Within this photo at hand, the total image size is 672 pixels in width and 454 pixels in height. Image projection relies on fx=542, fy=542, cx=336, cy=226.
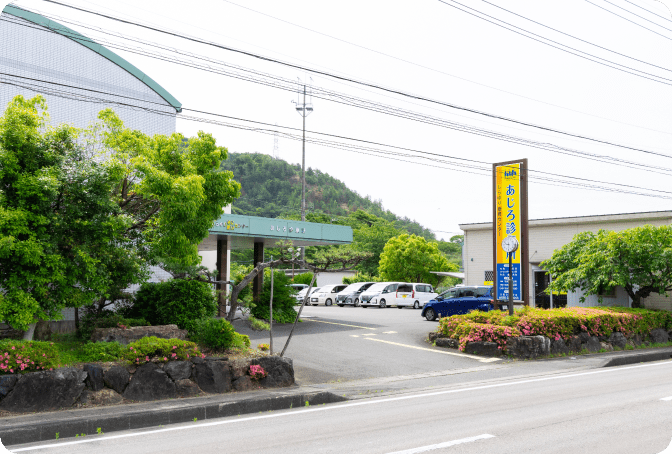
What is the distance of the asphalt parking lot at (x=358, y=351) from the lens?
12.7m

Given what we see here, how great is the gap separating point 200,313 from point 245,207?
7454 cm

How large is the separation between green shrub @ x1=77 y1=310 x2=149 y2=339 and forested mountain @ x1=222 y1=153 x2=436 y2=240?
216 feet

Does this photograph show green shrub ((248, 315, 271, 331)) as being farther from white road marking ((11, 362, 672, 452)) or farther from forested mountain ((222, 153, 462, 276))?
forested mountain ((222, 153, 462, 276))

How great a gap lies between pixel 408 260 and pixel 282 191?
52231mm

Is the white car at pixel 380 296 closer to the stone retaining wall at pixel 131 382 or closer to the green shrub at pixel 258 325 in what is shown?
the green shrub at pixel 258 325

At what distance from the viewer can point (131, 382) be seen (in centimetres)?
915

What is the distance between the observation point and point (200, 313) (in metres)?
14.2

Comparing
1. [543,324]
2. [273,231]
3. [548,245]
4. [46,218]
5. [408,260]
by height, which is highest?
[273,231]

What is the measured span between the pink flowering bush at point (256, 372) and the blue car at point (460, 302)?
13653 mm

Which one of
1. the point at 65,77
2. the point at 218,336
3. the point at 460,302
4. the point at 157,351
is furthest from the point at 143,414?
the point at 460,302

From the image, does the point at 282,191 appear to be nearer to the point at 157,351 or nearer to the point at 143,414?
the point at 157,351

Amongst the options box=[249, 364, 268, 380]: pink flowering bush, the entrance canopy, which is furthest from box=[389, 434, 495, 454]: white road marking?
the entrance canopy

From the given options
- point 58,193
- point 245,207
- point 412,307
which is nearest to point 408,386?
point 58,193

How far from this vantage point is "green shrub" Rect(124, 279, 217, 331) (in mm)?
13805
